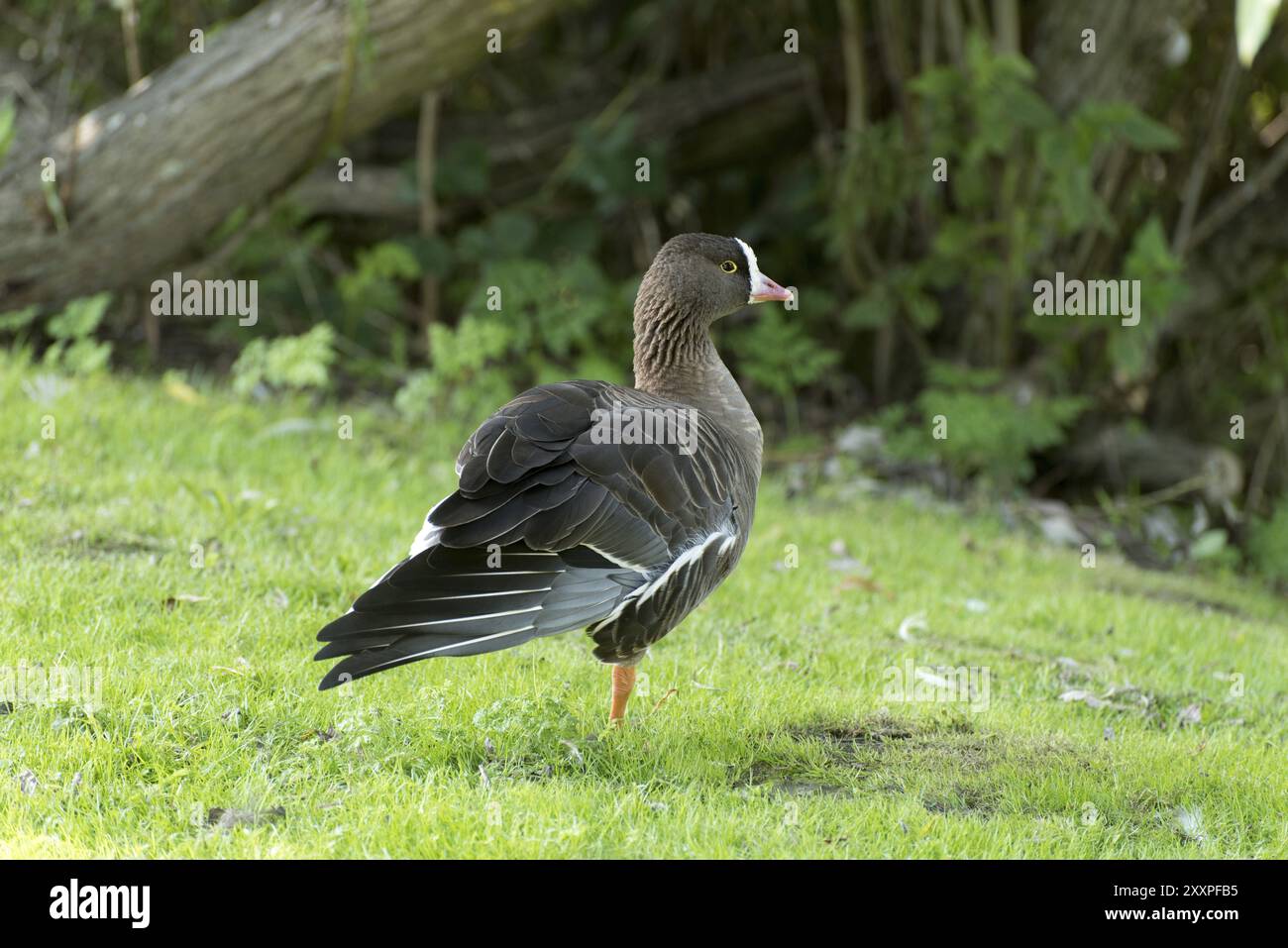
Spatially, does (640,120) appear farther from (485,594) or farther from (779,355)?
(485,594)

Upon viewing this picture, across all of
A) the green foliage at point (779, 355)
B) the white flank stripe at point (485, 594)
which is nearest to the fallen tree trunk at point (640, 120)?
the green foliage at point (779, 355)

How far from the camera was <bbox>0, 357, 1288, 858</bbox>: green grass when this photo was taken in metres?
3.57

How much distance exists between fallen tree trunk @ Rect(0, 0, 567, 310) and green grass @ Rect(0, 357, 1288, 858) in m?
1.08

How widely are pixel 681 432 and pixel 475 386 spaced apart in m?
4.37

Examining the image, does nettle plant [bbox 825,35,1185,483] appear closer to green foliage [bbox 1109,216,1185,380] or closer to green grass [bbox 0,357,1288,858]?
green foliage [bbox 1109,216,1185,380]

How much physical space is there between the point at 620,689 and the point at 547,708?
0.83 feet

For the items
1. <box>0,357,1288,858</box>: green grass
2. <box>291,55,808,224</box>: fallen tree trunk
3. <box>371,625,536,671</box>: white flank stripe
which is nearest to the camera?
<box>371,625,536,671</box>: white flank stripe

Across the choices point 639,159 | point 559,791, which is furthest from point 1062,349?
point 559,791

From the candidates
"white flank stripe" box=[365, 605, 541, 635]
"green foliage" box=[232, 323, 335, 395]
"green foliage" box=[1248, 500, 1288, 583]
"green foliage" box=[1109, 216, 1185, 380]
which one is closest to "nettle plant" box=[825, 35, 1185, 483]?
"green foliage" box=[1109, 216, 1185, 380]

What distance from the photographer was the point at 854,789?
13.1 ft

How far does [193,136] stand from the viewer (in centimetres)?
741

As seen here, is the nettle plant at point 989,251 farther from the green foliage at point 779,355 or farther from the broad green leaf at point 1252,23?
the broad green leaf at point 1252,23

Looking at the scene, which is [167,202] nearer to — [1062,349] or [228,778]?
[228,778]

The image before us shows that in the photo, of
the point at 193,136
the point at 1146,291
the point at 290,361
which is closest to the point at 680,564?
the point at 290,361
